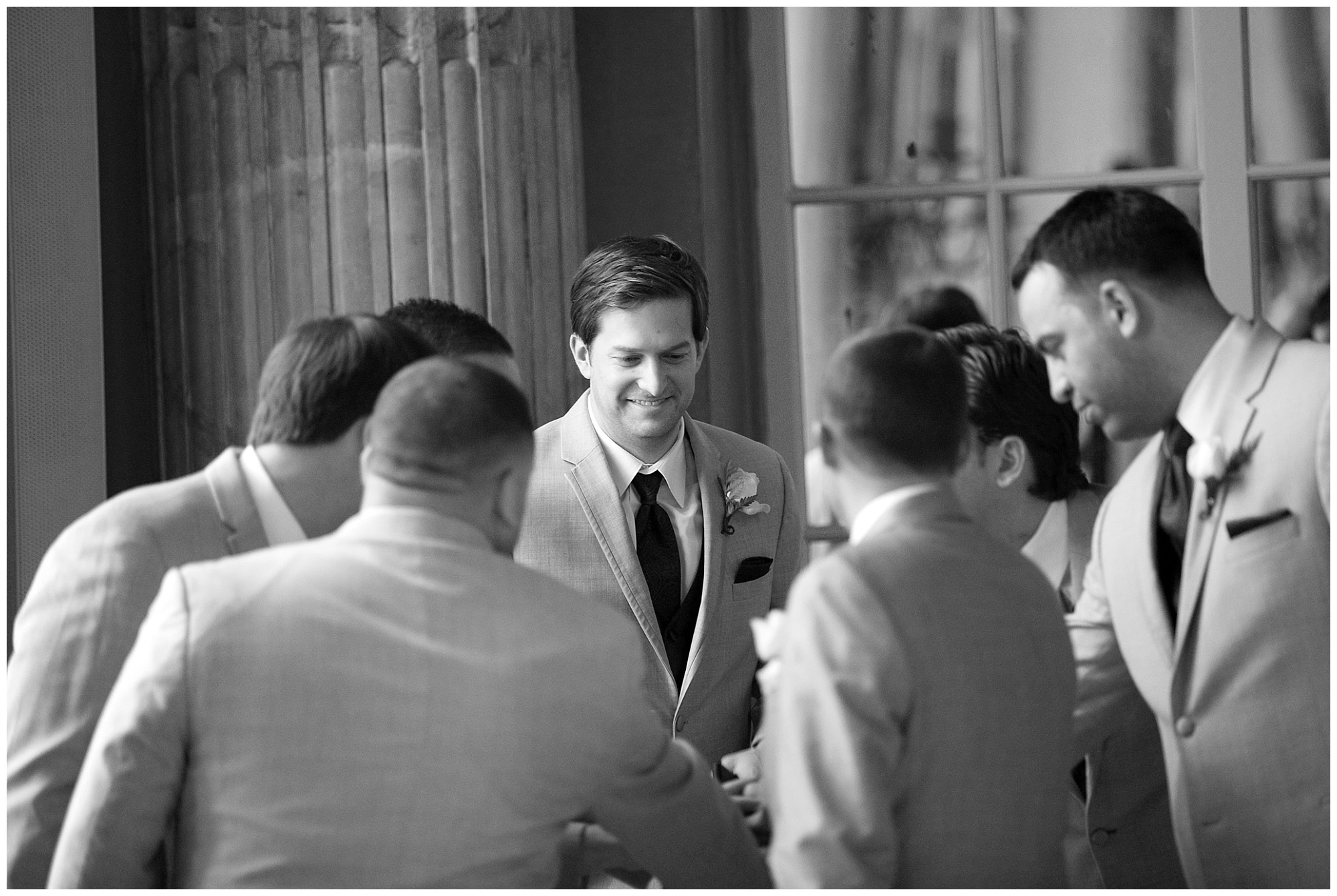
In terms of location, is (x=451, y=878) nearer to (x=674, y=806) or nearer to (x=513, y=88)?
(x=674, y=806)

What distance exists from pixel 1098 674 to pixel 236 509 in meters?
1.37

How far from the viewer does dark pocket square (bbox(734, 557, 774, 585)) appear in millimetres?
2807

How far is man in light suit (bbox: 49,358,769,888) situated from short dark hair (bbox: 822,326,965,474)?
1.29 feet

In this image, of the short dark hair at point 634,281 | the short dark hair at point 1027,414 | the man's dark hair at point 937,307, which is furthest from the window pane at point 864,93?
the short dark hair at point 1027,414

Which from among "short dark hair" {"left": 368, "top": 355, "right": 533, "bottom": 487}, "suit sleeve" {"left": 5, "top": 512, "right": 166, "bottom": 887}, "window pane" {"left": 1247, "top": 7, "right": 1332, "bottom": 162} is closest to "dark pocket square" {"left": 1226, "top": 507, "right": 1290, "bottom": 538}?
"short dark hair" {"left": 368, "top": 355, "right": 533, "bottom": 487}

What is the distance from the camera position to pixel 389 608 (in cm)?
169

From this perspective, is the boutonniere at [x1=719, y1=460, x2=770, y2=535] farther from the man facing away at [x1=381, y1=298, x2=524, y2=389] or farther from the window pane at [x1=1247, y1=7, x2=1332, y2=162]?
the window pane at [x1=1247, y1=7, x2=1332, y2=162]

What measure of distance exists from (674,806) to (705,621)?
86 cm

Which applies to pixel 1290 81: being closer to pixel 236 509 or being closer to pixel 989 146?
pixel 989 146

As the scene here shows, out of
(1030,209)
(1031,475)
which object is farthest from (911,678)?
(1030,209)

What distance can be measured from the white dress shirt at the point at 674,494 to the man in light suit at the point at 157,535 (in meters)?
0.80

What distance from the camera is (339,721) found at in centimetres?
167

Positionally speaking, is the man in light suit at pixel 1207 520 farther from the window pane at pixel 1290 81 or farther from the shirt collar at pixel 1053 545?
the window pane at pixel 1290 81

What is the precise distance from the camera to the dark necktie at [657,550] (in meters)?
2.81
